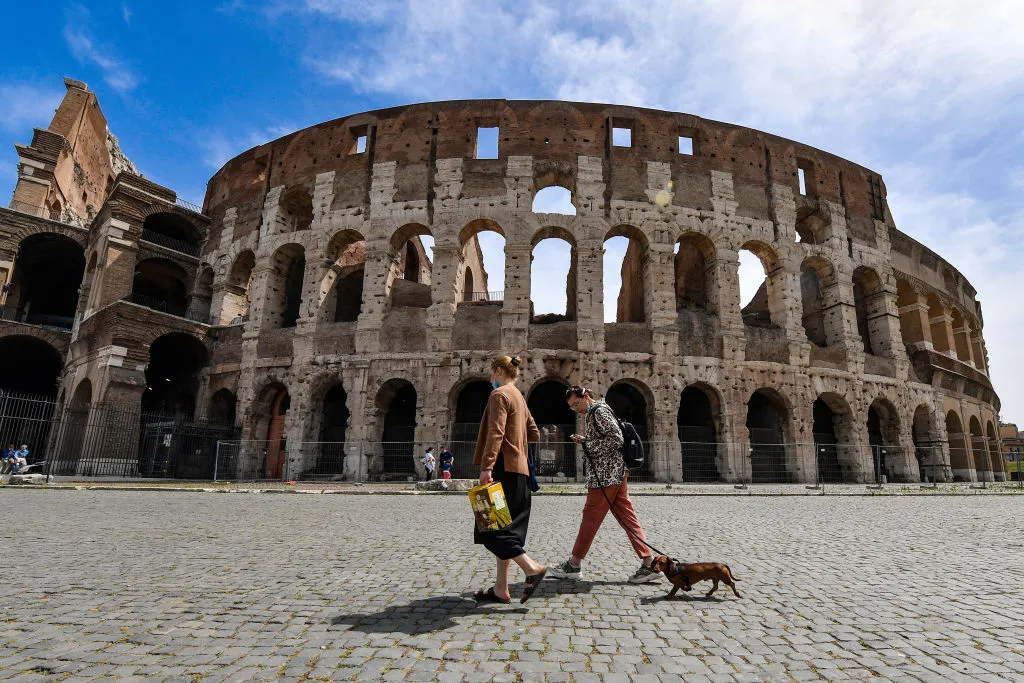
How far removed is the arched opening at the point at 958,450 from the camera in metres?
20.4

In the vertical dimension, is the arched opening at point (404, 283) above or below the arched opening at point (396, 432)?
above

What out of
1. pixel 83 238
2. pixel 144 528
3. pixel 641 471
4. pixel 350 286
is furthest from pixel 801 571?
pixel 83 238

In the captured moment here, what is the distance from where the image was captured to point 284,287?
20391mm

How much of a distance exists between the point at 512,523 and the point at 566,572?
0.88m

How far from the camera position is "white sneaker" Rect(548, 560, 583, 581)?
3.91m

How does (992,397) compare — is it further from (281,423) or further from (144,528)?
(144,528)

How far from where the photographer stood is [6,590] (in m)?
3.34

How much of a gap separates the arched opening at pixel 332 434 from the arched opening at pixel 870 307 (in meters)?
19.1

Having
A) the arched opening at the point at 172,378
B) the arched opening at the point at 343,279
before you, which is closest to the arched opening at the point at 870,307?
the arched opening at the point at 343,279

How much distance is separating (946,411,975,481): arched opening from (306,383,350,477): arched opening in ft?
72.0

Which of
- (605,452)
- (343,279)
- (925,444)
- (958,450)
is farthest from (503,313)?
(958,450)

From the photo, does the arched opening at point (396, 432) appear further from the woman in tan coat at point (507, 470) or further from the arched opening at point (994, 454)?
the arched opening at point (994, 454)

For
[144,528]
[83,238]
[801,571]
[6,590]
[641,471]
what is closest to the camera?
[6,590]

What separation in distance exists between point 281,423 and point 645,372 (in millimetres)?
12684
